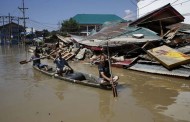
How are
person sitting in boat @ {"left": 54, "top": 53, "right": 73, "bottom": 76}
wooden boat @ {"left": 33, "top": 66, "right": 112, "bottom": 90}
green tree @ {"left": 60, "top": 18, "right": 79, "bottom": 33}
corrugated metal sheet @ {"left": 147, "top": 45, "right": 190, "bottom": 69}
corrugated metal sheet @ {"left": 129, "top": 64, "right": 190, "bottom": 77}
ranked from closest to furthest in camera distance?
wooden boat @ {"left": 33, "top": 66, "right": 112, "bottom": 90}, corrugated metal sheet @ {"left": 129, "top": 64, "right": 190, "bottom": 77}, corrugated metal sheet @ {"left": 147, "top": 45, "right": 190, "bottom": 69}, person sitting in boat @ {"left": 54, "top": 53, "right": 73, "bottom": 76}, green tree @ {"left": 60, "top": 18, "right": 79, "bottom": 33}

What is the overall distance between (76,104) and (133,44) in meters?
9.15

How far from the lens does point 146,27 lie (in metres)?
20.2

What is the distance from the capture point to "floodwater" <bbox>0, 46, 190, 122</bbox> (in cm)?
755

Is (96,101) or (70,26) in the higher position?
(70,26)

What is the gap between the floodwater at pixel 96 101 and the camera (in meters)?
7.55

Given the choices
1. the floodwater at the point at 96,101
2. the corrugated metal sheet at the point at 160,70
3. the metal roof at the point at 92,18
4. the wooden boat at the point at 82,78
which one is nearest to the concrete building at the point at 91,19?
the metal roof at the point at 92,18

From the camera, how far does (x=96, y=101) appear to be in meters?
9.34

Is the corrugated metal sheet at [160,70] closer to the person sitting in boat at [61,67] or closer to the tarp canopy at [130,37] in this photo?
the tarp canopy at [130,37]

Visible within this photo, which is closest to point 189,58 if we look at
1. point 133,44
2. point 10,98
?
point 133,44

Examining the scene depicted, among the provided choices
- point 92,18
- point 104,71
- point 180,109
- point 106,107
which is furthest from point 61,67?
point 92,18

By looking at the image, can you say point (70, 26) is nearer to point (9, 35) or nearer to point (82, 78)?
point (9, 35)

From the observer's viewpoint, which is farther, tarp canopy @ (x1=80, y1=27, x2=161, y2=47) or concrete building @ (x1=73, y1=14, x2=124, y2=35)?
concrete building @ (x1=73, y1=14, x2=124, y2=35)

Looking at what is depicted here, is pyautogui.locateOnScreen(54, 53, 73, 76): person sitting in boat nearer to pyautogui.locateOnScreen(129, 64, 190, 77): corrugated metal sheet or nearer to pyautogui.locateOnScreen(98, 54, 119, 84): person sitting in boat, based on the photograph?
pyautogui.locateOnScreen(98, 54, 119, 84): person sitting in boat

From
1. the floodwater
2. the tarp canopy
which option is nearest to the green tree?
the tarp canopy
